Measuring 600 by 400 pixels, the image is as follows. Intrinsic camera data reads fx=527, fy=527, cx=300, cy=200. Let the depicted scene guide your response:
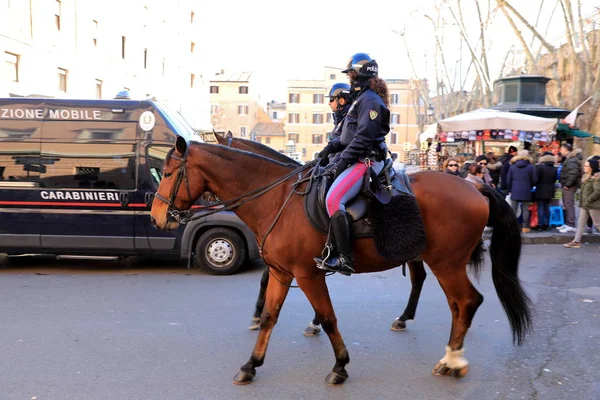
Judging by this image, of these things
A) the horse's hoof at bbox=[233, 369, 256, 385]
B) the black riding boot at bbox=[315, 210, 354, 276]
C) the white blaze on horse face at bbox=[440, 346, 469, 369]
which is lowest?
the horse's hoof at bbox=[233, 369, 256, 385]

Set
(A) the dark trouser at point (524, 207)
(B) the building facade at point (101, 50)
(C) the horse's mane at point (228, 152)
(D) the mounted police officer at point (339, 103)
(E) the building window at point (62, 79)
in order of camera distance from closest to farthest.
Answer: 1. (C) the horse's mane at point (228, 152)
2. (D) the mounted police officer at point (339, 103)
3. (A) the dark trouser at point (524, 207)
4. (B) the building facade at point (101, 50)
5. (E) the building window at point (62, 79)

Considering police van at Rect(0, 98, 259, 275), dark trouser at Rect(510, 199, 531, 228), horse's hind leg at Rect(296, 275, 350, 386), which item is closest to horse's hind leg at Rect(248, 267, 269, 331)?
horse's hind leg at Rect(296, 275, 350, 386)

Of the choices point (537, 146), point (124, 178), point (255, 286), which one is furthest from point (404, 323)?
point (537, 146)

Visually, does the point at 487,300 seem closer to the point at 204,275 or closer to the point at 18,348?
the point at 204,275

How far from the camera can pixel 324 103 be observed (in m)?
78.1

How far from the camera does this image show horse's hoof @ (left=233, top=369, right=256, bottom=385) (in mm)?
4324

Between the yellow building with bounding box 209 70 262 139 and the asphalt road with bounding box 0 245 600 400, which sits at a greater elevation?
the yellow building with bounding box 209 70 262 139

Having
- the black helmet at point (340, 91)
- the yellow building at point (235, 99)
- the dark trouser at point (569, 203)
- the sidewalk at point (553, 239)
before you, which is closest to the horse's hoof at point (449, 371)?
the black helmet at point (340, 91)

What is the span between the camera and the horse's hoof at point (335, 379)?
4.29 meters

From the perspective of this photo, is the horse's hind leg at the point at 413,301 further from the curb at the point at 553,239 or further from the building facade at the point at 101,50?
the building facade at the point at 101,50

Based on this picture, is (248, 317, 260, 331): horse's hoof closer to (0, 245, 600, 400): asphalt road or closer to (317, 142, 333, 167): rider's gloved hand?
(0, 245, 600, 400): asphalt road

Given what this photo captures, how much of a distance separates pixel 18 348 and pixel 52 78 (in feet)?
74.0

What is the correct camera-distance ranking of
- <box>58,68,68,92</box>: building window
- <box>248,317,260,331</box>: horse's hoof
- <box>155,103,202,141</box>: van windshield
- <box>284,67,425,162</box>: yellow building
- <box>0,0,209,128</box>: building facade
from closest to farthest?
<box>248,317,260,331</box>: horse's hoof → <box>155,103,202,141</box>: van windshield → <box>0,0,209,128</box>: building facade → <box>58,68,68,92</box>: building window → <box>284,67,425,162</box>: yellow building

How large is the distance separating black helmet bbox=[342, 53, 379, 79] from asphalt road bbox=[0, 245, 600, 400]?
2.56m
